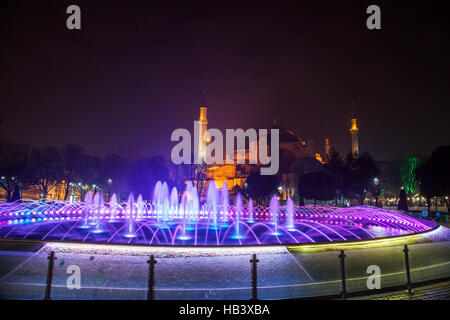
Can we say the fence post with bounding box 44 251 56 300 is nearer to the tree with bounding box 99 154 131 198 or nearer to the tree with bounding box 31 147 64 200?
the tree with bounding box 31 147 64 200

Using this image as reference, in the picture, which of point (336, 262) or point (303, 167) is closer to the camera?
point (336, 262)

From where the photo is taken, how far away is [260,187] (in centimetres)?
4994

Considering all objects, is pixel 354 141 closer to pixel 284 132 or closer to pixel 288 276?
pixel 284 132

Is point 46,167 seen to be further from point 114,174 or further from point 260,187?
point 260,187

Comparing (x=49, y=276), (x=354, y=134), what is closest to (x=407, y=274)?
(x=49, y=276)

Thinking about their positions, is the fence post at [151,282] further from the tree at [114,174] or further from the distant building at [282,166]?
the distant building at [282,166]

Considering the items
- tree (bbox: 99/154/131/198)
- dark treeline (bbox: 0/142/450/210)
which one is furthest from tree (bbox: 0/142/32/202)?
tree (bbox: 99/154/131/198)

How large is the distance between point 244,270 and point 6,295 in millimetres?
4312

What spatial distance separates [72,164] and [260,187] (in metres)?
29.8

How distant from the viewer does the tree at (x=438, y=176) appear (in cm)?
3034

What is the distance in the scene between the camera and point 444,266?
7.00 metres

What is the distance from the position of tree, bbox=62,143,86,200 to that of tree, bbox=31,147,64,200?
2.85 ft

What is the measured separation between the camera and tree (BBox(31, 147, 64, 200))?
4181cm
